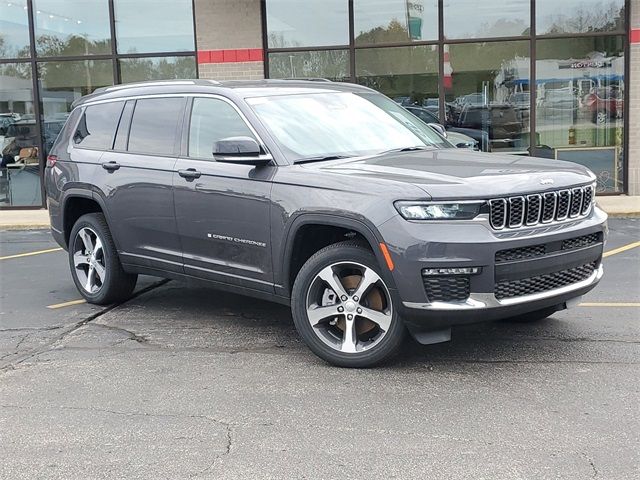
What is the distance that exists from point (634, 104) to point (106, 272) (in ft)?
36.1

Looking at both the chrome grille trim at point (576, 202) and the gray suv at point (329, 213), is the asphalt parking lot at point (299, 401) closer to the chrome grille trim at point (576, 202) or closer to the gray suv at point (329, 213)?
the gray suv at point (329, 213)

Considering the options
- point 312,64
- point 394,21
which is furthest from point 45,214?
point 394,21

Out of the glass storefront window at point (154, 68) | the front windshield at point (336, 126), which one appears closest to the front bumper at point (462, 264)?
the front windshield at point (336, 126)

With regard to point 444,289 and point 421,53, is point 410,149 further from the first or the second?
point 421,53

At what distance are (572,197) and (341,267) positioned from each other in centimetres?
156

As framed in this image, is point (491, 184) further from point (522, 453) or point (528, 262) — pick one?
point (522, 453)

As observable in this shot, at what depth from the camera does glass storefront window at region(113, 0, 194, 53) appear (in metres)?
15.2

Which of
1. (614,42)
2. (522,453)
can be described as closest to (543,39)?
(614,42)

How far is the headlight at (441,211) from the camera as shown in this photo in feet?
15.0

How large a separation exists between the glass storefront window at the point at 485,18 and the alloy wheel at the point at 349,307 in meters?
10.6

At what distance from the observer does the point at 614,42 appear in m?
14.4

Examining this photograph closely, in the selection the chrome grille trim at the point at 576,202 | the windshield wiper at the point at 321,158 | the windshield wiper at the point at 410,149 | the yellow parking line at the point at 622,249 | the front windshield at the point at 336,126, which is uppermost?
the front windshield at the point at 336,126

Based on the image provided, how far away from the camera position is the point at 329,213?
4965 mm

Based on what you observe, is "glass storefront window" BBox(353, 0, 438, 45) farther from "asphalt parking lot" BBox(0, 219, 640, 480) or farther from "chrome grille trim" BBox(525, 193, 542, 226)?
"chrome grille trim" BBox(525, 193, 542, 226)
